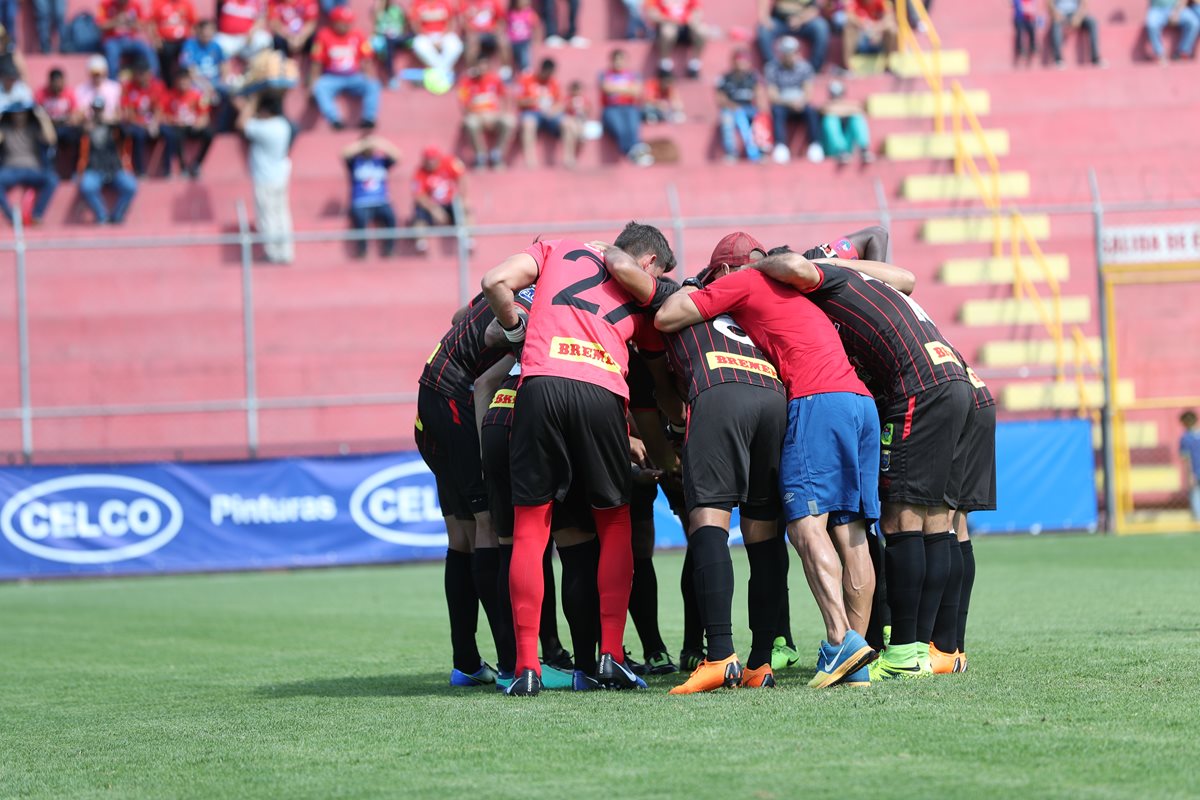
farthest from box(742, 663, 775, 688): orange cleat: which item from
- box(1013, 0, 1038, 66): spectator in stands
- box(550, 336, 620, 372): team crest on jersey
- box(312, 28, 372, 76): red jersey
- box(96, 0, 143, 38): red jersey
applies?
box(1013, 0, 1038, 66): spectator in stands

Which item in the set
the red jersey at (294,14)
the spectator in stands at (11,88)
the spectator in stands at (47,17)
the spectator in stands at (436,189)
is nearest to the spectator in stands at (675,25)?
the spectator in stands at (436,189)

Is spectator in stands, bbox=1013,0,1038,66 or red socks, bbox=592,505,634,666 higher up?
spectator in stands, bbox=1013,0,1038,66

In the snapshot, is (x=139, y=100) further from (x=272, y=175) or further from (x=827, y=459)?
(x=827, y=459)

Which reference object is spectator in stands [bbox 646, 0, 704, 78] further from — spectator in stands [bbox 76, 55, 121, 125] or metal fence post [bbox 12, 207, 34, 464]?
metal fence post [bbox 12, 207, 34, 464]

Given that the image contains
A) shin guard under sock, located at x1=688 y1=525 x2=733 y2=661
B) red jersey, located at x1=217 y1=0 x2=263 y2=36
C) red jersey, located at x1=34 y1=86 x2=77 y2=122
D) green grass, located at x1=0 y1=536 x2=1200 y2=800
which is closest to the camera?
green grass, located at x1=0 y1=536 x2=1200 y2=800

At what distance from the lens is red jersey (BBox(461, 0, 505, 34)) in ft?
81.4

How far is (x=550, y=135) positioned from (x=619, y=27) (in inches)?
145

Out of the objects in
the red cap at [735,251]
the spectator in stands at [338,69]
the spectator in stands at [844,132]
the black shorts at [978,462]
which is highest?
the spectator in stands at [338,69]

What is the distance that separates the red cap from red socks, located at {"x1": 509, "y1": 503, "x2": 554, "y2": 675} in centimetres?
140

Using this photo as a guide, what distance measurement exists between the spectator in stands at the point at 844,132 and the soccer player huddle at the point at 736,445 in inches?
664

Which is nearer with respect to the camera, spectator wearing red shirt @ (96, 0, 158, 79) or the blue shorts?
the blue shorts

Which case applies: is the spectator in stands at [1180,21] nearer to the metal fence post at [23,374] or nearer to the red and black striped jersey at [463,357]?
the metal fence post at [23,374]

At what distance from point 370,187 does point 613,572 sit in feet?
51.0

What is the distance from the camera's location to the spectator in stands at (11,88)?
22.2 m
